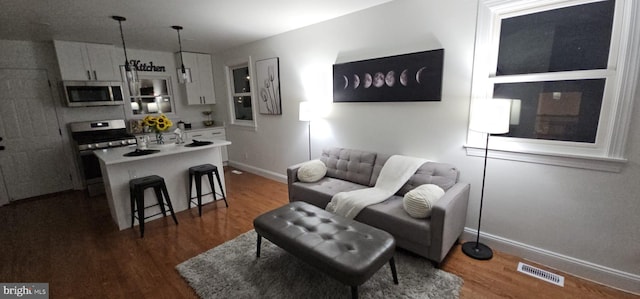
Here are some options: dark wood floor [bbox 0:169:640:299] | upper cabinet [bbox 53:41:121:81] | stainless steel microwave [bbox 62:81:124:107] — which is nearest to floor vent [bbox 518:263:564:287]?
dark wood floor [bbox 0:169:640:299]

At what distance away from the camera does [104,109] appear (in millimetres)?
4531

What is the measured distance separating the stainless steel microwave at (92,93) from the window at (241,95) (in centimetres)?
187

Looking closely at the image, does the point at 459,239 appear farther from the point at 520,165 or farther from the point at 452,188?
the point at 520,165

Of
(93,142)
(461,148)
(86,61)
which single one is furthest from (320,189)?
(86,61)

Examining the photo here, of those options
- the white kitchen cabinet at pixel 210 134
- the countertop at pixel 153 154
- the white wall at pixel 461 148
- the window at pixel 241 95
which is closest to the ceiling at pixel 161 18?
the white wall at pixel 461 148

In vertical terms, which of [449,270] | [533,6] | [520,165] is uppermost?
[533,6]

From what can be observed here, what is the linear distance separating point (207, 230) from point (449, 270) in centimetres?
245

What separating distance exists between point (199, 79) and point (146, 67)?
927 millimetres

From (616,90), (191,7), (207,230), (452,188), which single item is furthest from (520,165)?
(191,7)

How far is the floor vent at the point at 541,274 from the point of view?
1980 millimetres

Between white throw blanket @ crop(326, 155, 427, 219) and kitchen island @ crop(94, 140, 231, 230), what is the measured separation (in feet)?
6.34

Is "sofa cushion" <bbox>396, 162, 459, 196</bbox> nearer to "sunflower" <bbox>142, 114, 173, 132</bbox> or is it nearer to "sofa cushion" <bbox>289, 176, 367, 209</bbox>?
"sofa cushion" <bbox>289, 176, 367, 209</bbox>

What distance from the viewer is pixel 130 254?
2.45m

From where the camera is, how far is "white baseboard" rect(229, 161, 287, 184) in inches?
178
